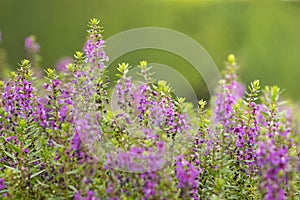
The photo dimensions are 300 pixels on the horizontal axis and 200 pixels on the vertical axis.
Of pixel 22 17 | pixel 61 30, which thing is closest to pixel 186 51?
pixel 61 30

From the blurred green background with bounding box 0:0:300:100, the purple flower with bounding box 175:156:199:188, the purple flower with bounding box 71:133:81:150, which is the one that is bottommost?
the purple flower with bounding box 175:156:199:188

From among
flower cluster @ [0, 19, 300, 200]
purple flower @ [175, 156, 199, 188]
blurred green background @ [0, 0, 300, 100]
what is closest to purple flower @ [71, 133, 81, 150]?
flower cluster @ [0, 19, 300, 200]

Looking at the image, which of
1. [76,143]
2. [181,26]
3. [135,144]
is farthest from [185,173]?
[181,26]

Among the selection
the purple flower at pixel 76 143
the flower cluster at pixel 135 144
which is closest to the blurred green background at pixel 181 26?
the flower cluster at pixel 135 144

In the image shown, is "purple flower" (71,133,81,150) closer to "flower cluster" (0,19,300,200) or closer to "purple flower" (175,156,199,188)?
"flower cluster" (0,19,300,200)

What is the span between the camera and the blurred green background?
32.7 ft

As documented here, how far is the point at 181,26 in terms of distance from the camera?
9.97 metres

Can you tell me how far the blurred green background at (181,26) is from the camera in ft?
32.7

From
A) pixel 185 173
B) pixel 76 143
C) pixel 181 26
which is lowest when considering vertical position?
pixel 185 173

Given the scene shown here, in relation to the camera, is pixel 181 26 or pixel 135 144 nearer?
pixel 135 144

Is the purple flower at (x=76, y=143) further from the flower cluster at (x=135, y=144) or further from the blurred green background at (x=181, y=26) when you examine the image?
the blurred green background at (x=181, y=26)

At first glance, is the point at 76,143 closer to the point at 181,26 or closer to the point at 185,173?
the point at 185,173

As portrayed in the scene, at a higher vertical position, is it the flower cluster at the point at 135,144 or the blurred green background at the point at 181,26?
the blurred green background at the point at 181,26

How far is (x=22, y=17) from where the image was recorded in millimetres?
10227
